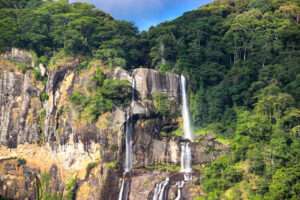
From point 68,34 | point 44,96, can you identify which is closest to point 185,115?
point 44,96

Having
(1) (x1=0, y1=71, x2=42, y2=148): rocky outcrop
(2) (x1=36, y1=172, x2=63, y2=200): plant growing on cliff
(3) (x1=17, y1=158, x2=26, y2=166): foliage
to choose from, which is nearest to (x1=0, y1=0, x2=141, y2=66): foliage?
(1) (x1=0, y1=71, x2=42, y2=148): rocky outcrop

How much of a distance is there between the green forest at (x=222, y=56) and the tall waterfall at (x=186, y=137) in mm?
704

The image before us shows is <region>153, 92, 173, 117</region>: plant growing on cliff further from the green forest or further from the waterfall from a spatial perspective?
the green forest

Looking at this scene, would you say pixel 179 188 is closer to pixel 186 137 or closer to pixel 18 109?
pixel 186 137

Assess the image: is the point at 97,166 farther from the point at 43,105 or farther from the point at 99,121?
the point at 43,105

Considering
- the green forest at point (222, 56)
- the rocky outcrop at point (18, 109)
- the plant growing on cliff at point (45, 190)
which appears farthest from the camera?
the rocky outcrop at point (18, 109)

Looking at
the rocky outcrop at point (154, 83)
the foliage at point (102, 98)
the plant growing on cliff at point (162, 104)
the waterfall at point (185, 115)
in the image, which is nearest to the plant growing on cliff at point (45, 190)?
the foliage at point (102, 98)

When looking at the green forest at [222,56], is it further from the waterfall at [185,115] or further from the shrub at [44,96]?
the shrub at [44,96]

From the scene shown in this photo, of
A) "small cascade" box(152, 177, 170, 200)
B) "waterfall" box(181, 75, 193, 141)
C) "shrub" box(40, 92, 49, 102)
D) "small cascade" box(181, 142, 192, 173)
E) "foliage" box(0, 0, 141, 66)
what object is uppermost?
"foliage" box(0, 0, 141, 66)

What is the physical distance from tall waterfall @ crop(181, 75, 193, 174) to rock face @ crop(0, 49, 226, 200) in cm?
45

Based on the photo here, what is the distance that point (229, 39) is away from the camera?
227 feet

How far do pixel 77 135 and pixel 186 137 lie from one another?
963cm

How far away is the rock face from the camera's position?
199ft

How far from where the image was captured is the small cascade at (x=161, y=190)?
57344 millimetres
